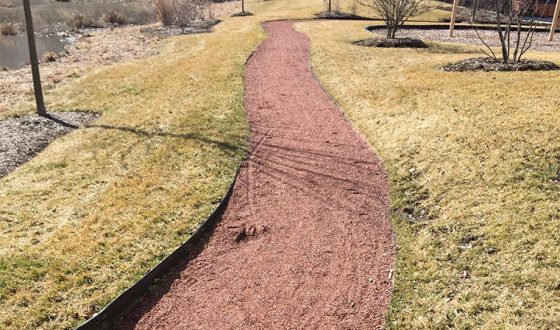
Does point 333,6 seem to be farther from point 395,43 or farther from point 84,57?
point 84,57

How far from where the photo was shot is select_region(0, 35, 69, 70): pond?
23.7 metres

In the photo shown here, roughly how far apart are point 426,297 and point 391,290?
0.44 meters

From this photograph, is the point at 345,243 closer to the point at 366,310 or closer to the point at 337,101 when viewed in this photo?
the point at 366,310

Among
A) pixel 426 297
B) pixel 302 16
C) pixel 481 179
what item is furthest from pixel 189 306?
pixel 302 16

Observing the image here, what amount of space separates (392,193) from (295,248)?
2257 millimetres

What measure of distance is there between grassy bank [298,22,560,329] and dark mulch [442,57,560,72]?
868mm

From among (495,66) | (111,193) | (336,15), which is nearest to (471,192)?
(111,193)

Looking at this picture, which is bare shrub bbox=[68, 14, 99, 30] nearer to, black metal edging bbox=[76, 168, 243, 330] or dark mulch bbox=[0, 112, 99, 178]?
dark mulch bbox=[0, 112, 99, 178]

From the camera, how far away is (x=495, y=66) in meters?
13.1

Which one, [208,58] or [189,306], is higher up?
[208,58]

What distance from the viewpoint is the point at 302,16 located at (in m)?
33.0

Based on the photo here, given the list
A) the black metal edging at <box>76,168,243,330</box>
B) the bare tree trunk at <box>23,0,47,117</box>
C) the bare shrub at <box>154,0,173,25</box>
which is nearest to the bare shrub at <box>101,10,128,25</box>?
the bare shrub at <box>154,0,173,25</box>

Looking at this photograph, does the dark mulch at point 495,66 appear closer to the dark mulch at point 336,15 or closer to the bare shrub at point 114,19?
the dark mulch at point 336,15

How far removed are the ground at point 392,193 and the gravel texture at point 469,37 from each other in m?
8.81
